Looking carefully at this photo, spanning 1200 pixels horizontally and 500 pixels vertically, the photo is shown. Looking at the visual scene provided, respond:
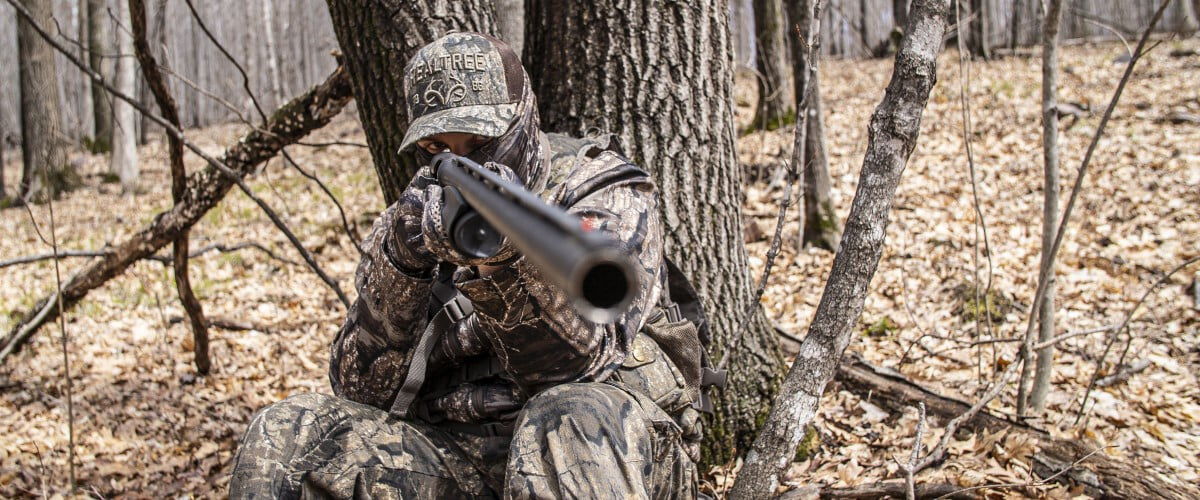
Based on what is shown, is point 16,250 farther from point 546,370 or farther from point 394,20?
point 546,370

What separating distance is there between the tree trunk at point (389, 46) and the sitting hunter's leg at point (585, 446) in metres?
1.53

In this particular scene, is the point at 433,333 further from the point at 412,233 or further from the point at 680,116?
the point at 680,116

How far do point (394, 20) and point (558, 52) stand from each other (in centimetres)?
70

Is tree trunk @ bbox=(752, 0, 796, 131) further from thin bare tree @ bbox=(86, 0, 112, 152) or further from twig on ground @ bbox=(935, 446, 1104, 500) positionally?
thin bare tree @ bbox=(86, 0, 112, 152)

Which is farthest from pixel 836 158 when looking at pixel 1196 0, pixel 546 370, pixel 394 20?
pixel 1196 0

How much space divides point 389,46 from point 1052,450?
10.4 feet

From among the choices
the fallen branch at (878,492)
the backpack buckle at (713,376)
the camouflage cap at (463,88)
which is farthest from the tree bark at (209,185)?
the fallen branch at (878,492)

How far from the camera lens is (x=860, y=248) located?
251cm

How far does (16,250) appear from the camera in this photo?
9227 mm

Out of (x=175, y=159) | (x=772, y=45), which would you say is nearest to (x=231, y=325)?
(x=175, y=159)

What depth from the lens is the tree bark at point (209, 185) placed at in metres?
3.97

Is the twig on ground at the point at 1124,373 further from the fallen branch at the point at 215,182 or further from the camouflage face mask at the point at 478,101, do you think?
the fallen branch at the point at 215,182

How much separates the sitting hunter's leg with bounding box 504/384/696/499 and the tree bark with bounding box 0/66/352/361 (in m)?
2.33

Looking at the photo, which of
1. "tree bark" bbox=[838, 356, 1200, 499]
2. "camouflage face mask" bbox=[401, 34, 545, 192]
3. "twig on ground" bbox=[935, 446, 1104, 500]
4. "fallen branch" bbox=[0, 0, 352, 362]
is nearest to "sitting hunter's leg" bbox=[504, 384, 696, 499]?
"camouflage face mask" bbox=[401, 34, 545, 192]
